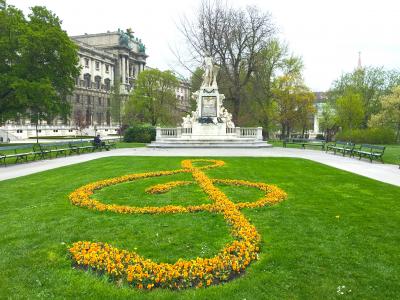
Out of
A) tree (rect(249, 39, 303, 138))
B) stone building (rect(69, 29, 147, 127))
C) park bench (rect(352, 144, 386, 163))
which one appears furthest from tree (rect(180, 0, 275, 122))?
stone building (rect(69, 29, 147, 127))

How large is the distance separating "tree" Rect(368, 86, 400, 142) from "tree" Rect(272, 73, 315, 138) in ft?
30.8

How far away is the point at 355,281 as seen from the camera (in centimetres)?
503

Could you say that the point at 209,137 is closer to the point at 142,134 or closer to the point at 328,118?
the point at 142,134

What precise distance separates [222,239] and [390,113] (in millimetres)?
52456

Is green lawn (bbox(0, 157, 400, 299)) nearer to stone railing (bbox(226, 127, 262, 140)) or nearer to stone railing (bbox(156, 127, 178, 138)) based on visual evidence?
stone railing (bbox(226, 127, 262, 140))

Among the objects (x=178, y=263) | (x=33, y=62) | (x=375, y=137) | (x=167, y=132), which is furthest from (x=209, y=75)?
(x=178, y=263)

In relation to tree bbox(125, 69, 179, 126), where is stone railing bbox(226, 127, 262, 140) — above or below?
below

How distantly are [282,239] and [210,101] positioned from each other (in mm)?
27795

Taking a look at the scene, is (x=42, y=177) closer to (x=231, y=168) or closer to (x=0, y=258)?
(x=231, y=168)

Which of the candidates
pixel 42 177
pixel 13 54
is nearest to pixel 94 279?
pixel 42 177

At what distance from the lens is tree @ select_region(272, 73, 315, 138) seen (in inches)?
2004

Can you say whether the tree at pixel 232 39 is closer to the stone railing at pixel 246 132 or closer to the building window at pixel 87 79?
the stone railing at pixel 246 132

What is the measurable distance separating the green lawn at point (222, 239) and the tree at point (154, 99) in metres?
45.3

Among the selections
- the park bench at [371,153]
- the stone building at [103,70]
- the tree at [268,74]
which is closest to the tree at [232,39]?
the tree at [268,74]
